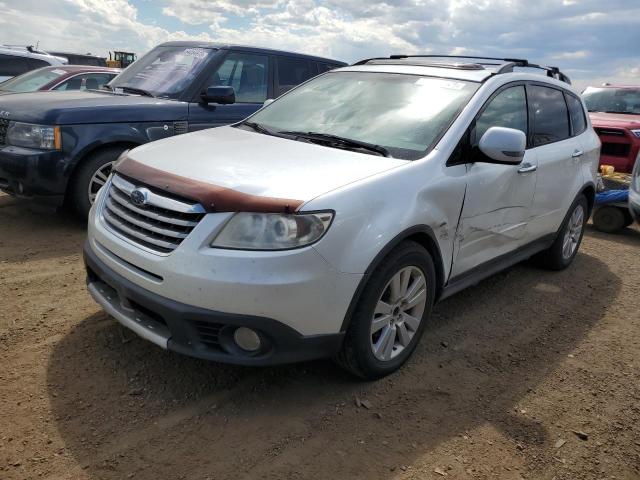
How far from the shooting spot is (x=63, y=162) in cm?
500

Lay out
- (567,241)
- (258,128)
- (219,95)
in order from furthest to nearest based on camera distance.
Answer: (219,95), (567,241), (258,128)

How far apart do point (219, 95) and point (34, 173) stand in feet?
A: 6.07

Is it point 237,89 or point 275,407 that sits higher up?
point 237,89

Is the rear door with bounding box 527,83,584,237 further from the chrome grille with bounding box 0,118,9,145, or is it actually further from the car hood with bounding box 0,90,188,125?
the chrome grille with bounding box 0,118,9,145

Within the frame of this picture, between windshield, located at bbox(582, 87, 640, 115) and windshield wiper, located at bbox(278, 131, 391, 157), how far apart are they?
7.66m

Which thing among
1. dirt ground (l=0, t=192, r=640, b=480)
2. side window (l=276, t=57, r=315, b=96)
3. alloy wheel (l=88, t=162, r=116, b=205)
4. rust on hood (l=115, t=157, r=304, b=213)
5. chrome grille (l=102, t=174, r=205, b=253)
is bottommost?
dirt ground (l=0, t=192, r=640, b=480)

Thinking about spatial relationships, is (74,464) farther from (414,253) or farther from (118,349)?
(414,253)

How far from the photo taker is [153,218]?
8.90 feet

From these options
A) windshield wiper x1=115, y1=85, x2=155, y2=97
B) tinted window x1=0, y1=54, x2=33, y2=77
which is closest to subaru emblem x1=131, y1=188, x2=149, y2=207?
windshield wiper x1=115, y1=85, x2=155, y2=97

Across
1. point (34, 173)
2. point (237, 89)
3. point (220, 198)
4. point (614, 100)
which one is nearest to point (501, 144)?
point (220, 198)

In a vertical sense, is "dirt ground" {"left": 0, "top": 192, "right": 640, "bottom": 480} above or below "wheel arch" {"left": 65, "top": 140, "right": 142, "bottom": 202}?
below

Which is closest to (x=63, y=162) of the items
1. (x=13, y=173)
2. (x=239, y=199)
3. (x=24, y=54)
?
(x=13, y=173)

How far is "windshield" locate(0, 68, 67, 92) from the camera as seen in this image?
8.59 metres

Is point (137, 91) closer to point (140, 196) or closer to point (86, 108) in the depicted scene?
point (86, 108)
